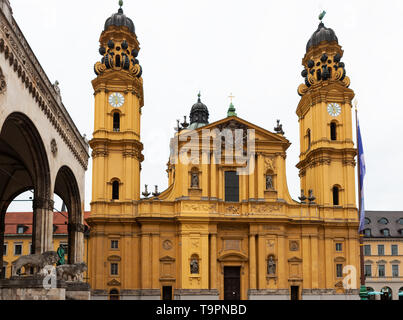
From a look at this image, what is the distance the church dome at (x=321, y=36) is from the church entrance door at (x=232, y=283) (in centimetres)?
2279

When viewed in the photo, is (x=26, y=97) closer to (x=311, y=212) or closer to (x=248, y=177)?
(x=248, y=177)

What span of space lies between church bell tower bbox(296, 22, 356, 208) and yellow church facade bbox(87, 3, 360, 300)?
133 mm

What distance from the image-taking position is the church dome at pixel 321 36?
168 ft

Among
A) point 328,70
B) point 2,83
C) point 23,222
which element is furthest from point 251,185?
point 2,83

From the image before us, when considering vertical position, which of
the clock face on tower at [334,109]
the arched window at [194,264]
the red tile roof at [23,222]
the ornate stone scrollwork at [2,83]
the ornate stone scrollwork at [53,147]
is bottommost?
the arched window at [194,264]

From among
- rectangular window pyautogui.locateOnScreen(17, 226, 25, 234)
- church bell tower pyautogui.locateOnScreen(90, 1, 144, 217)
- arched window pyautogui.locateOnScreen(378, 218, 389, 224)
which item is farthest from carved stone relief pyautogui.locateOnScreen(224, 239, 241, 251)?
arched window pyautogui.locateOnScreen(378, 218, 389, 224)

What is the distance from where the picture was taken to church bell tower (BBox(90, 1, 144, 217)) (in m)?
45.6

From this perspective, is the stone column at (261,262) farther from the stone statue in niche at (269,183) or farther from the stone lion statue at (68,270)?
the stone lion statue at (68,270)

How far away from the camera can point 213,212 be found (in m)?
45.2

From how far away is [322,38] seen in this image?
51.3 m

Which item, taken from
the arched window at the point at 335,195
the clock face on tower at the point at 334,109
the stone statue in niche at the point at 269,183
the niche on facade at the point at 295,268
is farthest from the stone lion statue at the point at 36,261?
the clock face on tower at the point at 334,109

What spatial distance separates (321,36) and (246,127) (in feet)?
Answer: 40.8

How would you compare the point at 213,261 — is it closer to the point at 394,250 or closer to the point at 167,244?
the point at 167,244

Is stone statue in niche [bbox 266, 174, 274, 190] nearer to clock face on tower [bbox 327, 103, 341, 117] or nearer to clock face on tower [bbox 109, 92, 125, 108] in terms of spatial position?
clock face on tower [bbox 327, 103, 341, 117]
